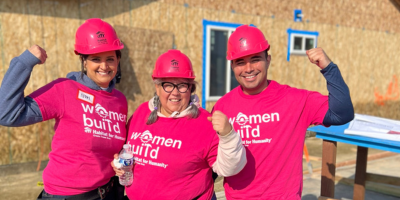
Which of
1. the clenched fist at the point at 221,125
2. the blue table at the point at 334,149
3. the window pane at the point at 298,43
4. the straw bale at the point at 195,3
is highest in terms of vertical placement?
the straw bale at the point at 195,3

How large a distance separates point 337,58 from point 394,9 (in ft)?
14.2

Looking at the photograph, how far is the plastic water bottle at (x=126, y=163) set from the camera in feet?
8.20

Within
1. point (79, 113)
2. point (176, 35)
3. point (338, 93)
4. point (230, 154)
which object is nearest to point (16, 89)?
point (79, 113)

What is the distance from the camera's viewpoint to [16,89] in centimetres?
213

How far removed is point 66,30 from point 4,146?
2.71 meters

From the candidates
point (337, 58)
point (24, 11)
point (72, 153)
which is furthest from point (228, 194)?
point (337, 58)

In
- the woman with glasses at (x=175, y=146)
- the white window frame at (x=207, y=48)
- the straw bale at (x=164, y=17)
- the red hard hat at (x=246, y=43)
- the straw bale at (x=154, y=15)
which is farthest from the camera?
the white window frame at (x=207, y=48)

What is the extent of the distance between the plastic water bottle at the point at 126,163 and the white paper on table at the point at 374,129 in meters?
2.61

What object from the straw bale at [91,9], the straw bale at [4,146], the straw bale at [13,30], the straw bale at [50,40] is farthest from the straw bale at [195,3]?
the straw bale at [4,146]

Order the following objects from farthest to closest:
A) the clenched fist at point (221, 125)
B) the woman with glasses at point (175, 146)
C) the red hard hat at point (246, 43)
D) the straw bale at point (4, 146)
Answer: the straw bale at point (4, 146) → the red hard hat at point (246, 43) → the woman with glasses at point (175, 146) → the clenched fist at point (221, 125)

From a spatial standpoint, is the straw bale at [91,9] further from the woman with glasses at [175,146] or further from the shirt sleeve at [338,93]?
the shirt sleeve at [338,93]

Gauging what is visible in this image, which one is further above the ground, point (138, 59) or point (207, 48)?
point (207, 48)

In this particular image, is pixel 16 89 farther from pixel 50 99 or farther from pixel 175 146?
pixel 175 146

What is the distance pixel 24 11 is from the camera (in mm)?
6129
